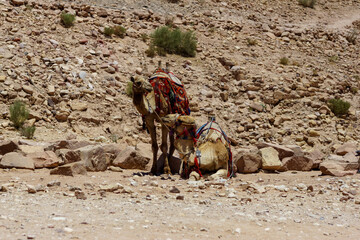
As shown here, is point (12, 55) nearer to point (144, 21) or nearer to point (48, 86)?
point (48, 86)

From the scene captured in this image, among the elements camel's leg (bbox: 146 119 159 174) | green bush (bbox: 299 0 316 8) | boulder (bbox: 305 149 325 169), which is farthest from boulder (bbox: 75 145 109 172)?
green bush (bbox: 299 0 316 8)

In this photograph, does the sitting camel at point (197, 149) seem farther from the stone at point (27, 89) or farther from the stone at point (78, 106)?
Result: the stone at point (27, 89)

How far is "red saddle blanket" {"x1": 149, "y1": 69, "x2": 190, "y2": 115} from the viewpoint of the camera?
9062 millimetres

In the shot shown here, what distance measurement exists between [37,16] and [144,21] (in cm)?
499

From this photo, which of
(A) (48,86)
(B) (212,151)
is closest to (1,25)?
(A) (48,86)

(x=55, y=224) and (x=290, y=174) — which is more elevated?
(x=55, y=224)

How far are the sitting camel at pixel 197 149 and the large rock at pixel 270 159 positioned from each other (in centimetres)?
161

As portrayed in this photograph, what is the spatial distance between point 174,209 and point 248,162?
441 cm

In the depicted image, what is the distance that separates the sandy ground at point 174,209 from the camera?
4664 mm

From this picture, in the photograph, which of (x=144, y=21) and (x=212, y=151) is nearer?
(x=212, y=151)

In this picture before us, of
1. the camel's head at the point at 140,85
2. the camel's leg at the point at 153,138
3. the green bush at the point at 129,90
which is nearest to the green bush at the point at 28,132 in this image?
the green bush at the point at 129,90

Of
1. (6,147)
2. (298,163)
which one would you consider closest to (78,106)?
(6,147)

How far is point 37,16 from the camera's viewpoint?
55.0 ft

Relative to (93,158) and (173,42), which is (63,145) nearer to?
(93,158)
